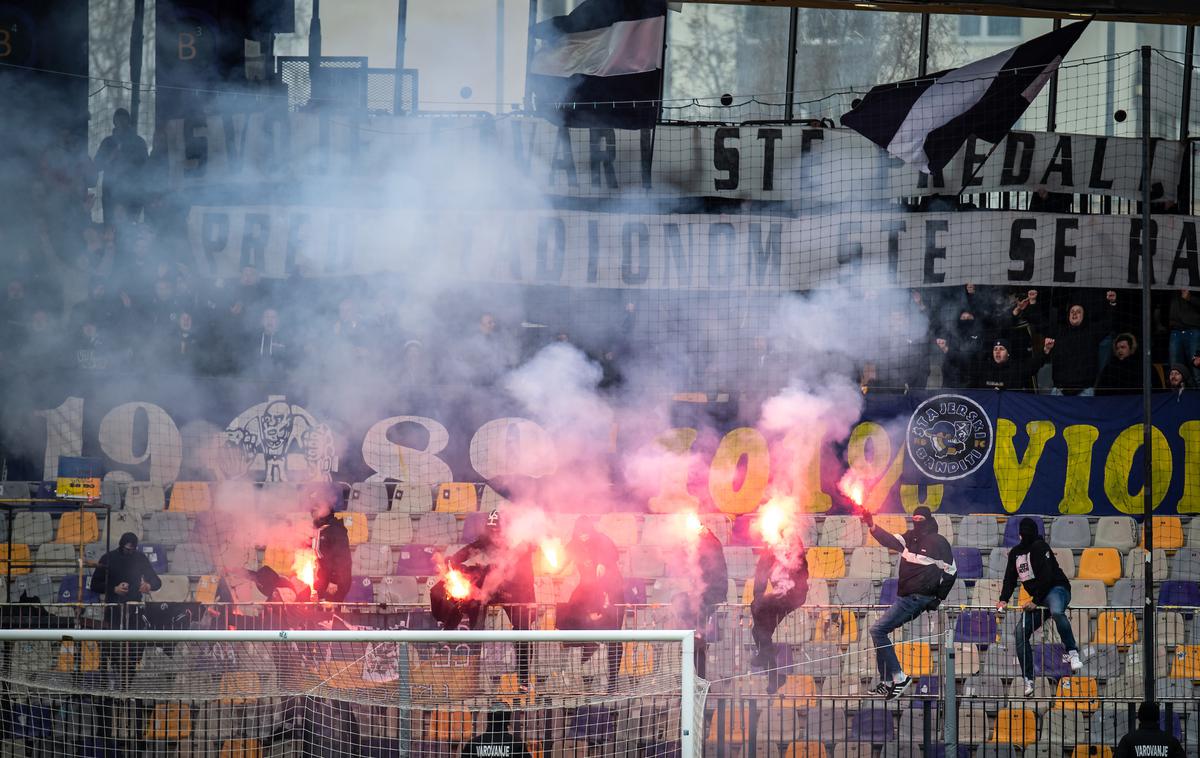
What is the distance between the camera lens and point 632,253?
12.2m

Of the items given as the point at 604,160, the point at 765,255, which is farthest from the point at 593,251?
the point at 765,255

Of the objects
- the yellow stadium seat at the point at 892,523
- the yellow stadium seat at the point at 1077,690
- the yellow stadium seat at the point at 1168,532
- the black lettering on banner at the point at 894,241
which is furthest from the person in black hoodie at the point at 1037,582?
the black lettering on banner at the point at 894,241

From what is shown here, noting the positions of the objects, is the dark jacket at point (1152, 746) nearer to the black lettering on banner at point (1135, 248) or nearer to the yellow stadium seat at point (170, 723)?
the yellow stadium seat at point (170, 723)

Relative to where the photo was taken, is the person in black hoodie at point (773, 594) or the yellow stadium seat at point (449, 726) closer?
the yellow stadium seat at point (449, 726)

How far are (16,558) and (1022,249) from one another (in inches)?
382

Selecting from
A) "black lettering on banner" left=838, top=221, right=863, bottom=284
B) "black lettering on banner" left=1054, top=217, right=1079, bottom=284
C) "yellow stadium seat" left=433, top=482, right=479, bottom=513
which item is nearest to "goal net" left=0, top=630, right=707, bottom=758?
"yellow stadium seat" left=433, top=482, right=479, bottom=513

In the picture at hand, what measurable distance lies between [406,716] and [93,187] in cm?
802

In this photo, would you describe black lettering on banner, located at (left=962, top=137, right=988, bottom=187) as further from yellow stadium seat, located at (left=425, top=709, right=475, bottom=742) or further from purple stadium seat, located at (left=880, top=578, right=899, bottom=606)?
yellow stadium seat, located at (left=425, top=709, right=475, bottom=742)

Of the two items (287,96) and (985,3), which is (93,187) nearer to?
(287,96)

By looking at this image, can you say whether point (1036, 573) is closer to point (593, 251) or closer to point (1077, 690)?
point (1077, 690)

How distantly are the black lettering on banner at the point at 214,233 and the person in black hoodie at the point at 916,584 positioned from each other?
21.3 feet

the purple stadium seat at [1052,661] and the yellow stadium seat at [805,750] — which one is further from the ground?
the purple stadium seat at [1052,661]

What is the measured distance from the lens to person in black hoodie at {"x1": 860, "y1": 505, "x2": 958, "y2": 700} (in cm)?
912

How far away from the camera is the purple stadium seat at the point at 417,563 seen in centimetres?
1162
